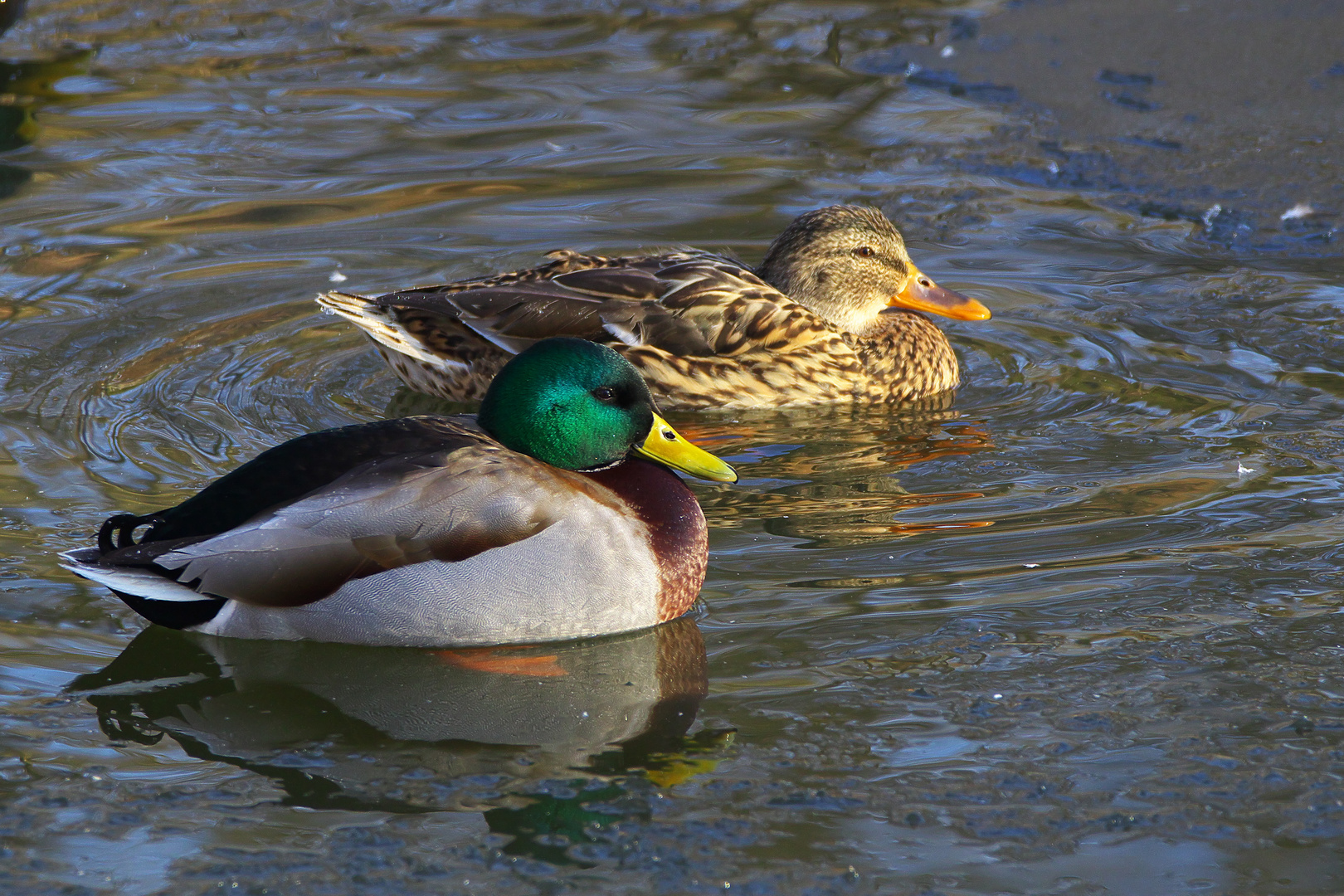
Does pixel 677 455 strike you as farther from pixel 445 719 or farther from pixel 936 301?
pixel 936 301

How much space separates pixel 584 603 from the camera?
Result: 4906 millimetres

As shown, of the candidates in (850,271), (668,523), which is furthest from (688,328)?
(668,523)

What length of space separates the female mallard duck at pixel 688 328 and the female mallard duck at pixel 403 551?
1.98m

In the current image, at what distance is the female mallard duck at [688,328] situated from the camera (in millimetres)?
7004

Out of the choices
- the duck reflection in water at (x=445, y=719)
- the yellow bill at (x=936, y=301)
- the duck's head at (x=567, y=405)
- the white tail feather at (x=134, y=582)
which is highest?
the duck's head at (x=567, y=405)

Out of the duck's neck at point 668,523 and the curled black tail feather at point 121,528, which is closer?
the curled black tail feather at point 121,528

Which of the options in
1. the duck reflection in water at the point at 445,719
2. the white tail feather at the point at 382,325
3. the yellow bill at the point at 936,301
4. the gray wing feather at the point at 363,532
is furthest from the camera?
the yellow bill at the point at 936,301

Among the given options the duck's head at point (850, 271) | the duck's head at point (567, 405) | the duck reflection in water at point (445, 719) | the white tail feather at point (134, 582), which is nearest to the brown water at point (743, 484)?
the duck reflection in water at point (445, 719)

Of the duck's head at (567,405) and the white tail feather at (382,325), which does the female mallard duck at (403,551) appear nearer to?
the duck's head at (567,405)

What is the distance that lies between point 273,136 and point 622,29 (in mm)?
3019

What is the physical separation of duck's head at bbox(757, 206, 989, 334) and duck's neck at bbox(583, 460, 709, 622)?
2.48 m

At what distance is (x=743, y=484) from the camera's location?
20.4 feet

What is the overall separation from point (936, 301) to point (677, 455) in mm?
2555

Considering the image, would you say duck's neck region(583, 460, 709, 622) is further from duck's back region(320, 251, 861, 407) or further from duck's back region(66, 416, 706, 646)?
duck's back region(320, 251, 861, 407)
